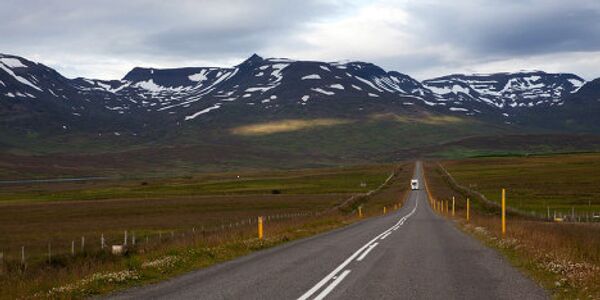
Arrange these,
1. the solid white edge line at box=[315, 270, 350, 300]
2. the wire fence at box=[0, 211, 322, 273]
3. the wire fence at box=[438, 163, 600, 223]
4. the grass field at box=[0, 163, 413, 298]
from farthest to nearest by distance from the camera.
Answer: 1. the wire fence at box=[438, 163, 600, 223]
2. the wire fence at box=[0, 211, 322, 273]
3. the grass field at box=[0, 163, 413, 298]
4. the solid white edge line at box=[315, 270, 350, 300]

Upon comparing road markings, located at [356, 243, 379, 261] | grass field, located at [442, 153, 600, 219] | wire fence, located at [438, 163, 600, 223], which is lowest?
grass field, located at [442, 153, 600, 219]

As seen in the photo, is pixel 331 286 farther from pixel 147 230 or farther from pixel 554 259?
pixel 147 230

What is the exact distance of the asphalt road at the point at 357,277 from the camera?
1449cm

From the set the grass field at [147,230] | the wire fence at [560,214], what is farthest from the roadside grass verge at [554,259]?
the wire fence at [560,214]

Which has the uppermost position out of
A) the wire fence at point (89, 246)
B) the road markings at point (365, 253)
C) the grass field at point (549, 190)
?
the road markings at point (365, 253)

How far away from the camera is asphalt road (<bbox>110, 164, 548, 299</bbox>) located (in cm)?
1449

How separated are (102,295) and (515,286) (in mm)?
9400

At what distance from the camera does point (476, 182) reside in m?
129

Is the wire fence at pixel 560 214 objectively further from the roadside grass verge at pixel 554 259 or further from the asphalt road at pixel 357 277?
the asphalt road at pixel 357 277

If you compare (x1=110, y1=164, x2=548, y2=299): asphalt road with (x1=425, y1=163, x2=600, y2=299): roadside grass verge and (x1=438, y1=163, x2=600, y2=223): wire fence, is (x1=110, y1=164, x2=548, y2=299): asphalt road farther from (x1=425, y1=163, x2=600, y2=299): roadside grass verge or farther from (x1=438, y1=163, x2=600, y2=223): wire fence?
(x1=438, y1=163, x2=600, y2=223): wire fence

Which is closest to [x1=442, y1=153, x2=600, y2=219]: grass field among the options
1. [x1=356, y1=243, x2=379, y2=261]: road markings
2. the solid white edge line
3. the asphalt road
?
[x1=356, y1=243, x2=379, y2=261]: road markings

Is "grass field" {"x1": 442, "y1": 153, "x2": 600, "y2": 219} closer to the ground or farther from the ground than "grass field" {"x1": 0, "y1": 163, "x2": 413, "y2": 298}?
closer to the ground

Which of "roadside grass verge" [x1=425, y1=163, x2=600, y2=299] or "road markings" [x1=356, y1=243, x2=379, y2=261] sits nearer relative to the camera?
"roadside grass verge" [x1=425, y1=163, x2=600, y2=299]

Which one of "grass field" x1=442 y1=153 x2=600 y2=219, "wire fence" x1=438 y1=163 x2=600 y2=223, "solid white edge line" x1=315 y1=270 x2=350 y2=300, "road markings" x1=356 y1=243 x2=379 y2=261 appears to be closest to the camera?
"solid white edge line" x1=315 y1=270 x2=350 y2=300
